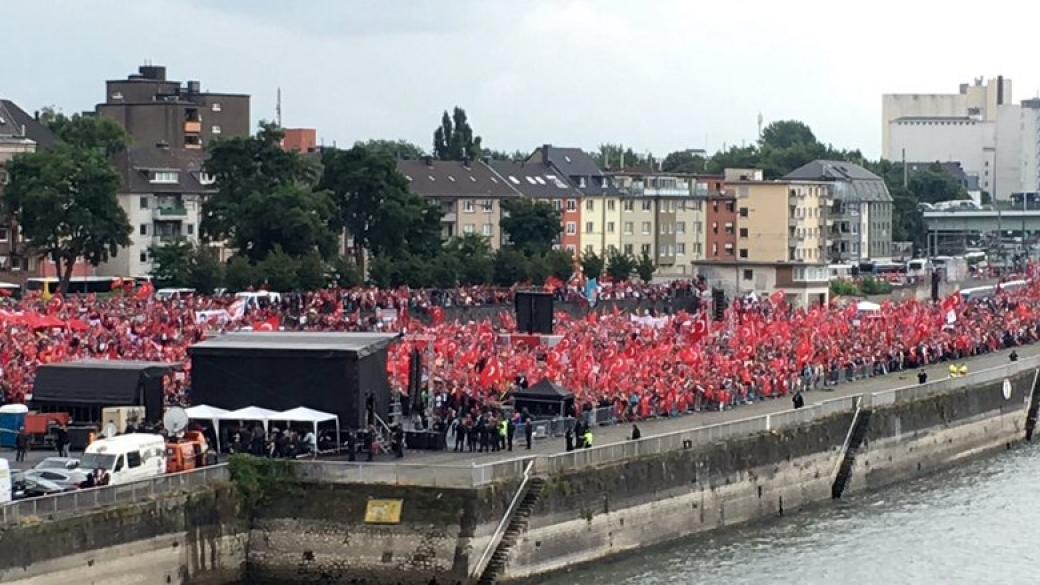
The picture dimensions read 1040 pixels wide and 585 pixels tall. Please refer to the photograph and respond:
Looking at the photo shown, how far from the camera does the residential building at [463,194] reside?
136625 mm

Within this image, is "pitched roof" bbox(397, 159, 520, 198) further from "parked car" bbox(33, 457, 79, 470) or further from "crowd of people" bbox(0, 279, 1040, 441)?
"parked car" bbox(33, 457, 79, 470)

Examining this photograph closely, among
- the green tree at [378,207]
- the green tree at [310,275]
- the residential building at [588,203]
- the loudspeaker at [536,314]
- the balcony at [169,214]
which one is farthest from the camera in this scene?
the residential building at [588,203]

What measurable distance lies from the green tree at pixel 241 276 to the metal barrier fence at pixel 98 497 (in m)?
52.5

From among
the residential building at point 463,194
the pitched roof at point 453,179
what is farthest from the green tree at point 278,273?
the pitched roof at point 453,179

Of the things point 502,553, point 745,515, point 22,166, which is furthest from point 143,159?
point 502,553

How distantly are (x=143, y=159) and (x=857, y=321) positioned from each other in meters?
46.3

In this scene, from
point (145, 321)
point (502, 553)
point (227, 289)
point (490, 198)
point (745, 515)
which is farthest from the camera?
point (490, 198)

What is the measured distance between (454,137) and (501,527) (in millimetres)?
125023

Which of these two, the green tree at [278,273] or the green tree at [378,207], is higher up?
the green tree at [378,207]

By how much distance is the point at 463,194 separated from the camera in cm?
13775

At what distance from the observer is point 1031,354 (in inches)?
3521

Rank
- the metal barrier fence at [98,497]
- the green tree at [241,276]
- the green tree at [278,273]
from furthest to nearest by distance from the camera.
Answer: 1. the green tree at [241,276]
2. the green tree at [278,273]
3. the metal barrier fence at [98,497]

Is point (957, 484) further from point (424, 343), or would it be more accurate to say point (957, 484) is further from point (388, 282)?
point (388, 282)

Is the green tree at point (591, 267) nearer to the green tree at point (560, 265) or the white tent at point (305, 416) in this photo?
the green tree at point (560, 265)
